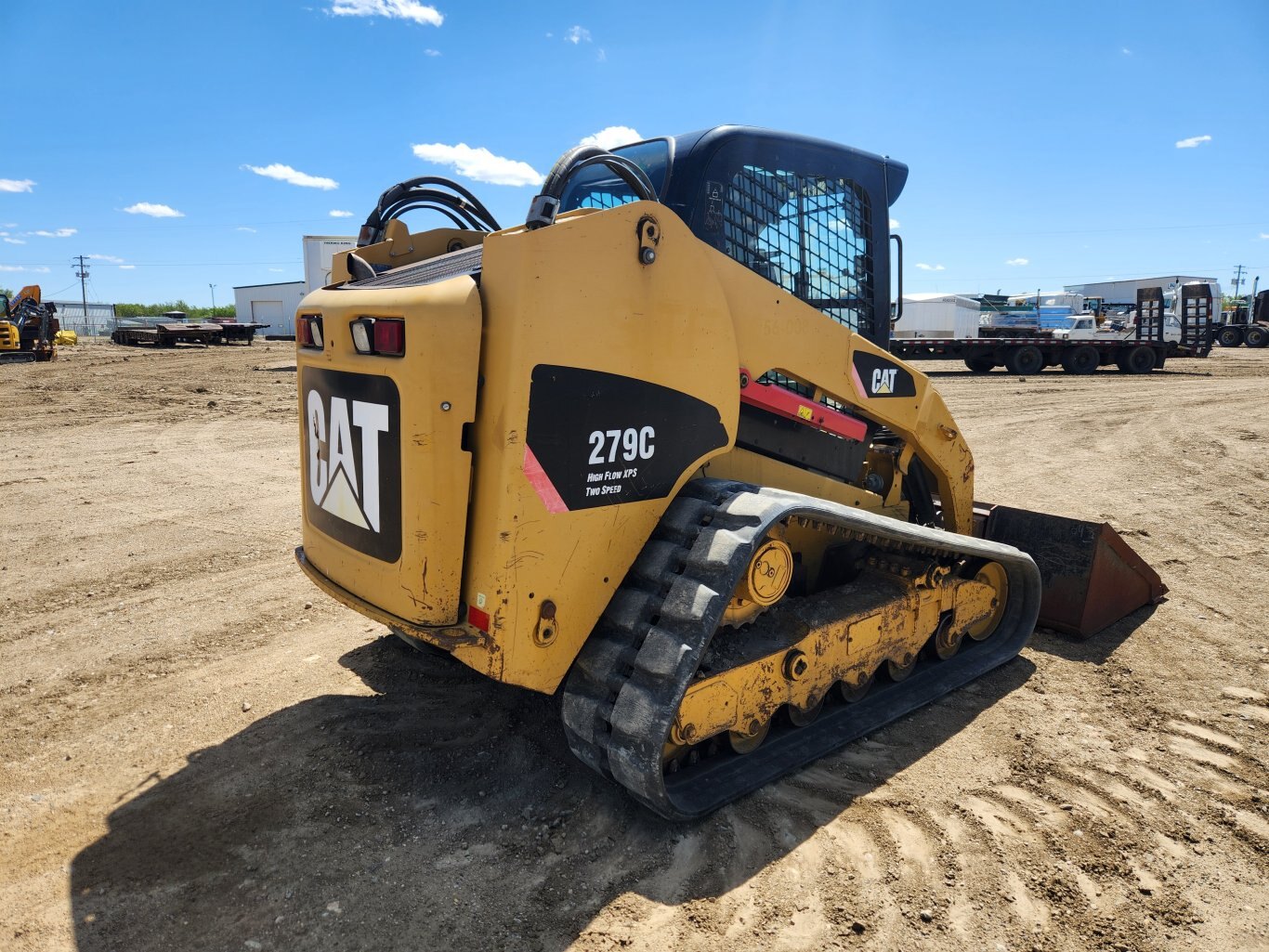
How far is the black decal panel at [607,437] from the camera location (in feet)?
8.64

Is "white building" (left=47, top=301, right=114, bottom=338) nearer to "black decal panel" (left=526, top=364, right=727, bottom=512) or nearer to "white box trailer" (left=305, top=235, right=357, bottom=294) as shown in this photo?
"white box trailer" (left=305, top=235, right=357, bottom=294)

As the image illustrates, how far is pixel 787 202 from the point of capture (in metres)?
3.80

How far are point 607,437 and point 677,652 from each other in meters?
0.77

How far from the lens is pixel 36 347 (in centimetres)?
2469

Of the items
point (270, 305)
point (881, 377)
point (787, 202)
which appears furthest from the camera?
point (270, 305)

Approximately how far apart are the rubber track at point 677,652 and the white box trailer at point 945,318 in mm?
26670

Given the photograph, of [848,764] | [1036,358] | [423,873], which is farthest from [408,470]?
[1036,358]

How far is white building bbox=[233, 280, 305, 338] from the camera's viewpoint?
5284cm

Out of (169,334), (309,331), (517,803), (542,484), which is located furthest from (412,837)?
(169,334)

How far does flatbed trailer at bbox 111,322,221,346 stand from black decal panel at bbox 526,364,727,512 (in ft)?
124

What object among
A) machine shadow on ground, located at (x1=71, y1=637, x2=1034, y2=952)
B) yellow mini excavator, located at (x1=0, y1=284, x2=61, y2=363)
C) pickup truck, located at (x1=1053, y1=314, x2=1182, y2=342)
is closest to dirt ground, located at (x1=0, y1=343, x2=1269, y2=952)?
machine shadow on ground, located at (x1=71, y1=637, x2=1034, y2=952)

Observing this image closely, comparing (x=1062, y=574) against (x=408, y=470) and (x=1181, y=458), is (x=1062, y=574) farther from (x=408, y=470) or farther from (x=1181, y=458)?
(x=1181, y=458)

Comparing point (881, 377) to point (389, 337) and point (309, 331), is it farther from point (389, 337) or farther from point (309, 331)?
point (309, 331)

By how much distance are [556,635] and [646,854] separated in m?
0.82
